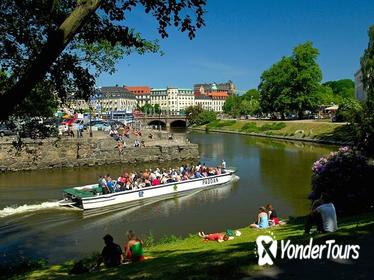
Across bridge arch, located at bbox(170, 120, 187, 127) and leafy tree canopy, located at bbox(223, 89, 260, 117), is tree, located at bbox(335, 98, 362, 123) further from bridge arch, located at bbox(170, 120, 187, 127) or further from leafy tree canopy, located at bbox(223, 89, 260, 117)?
bridge arch, located at bbox(170, 120, 187, 127)

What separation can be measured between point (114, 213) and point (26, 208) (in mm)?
4866

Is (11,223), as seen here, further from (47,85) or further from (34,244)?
(47,85)

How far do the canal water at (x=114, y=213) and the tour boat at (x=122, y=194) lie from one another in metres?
0.62

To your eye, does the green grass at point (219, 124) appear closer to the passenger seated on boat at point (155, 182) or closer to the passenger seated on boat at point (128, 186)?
the passenger seated on boat at point (155, 182)

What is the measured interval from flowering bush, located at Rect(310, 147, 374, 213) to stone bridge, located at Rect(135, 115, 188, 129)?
107 meters

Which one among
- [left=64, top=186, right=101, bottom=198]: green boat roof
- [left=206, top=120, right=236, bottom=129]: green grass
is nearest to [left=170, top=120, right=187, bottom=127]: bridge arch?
[left=206, top=120, right=236, bottom=129]: green grass

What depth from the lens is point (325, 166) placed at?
2000 centimetres

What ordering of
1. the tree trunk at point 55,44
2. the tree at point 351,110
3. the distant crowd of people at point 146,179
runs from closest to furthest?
the tree trunk at point 55,44 → the tree at point 351,110 → the distant crowd of people at point 146,179

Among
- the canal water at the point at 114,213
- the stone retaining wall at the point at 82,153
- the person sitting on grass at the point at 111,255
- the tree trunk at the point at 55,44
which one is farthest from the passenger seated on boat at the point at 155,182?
the tree trunk at the point at 55,44

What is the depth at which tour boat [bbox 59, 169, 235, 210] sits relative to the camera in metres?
26.1

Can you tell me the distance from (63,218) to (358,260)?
18765mm

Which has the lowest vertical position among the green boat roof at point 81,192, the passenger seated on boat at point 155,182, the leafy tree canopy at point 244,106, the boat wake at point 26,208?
the boat wake at point 26,208

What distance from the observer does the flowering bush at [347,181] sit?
18.4m

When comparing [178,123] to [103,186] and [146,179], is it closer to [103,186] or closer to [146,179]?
[146,179]
